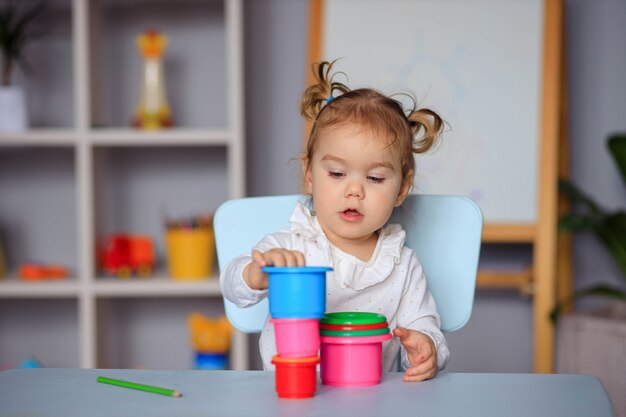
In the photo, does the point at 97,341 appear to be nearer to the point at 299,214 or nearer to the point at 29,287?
the point at 29,287

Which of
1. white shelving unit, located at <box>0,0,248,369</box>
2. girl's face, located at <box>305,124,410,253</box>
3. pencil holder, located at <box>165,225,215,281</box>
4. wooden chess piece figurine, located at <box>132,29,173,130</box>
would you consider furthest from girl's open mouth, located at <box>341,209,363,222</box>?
white shelving unit, located at <box>0,0,248,369</box>

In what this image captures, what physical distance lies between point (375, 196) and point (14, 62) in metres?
2.03

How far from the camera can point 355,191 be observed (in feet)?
3.82

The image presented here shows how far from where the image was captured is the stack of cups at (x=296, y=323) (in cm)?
83

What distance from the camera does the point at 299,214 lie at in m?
1.30

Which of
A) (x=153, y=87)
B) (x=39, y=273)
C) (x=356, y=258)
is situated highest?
(x=153, y=87)

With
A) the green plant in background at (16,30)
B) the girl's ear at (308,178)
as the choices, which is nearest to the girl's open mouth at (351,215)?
the girl's ear at (308,178)

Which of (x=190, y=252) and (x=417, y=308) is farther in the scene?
(x=190, y=252)

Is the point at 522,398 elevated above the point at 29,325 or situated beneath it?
elevated above

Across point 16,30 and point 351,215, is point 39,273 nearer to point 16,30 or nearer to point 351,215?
point 16,30

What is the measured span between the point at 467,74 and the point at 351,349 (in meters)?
1.74

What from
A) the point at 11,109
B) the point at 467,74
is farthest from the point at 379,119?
the point at 11,109

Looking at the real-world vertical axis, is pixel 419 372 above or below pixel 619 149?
below

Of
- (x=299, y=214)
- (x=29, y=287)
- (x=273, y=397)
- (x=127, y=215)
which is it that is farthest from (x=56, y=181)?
(x=273, y=397)
